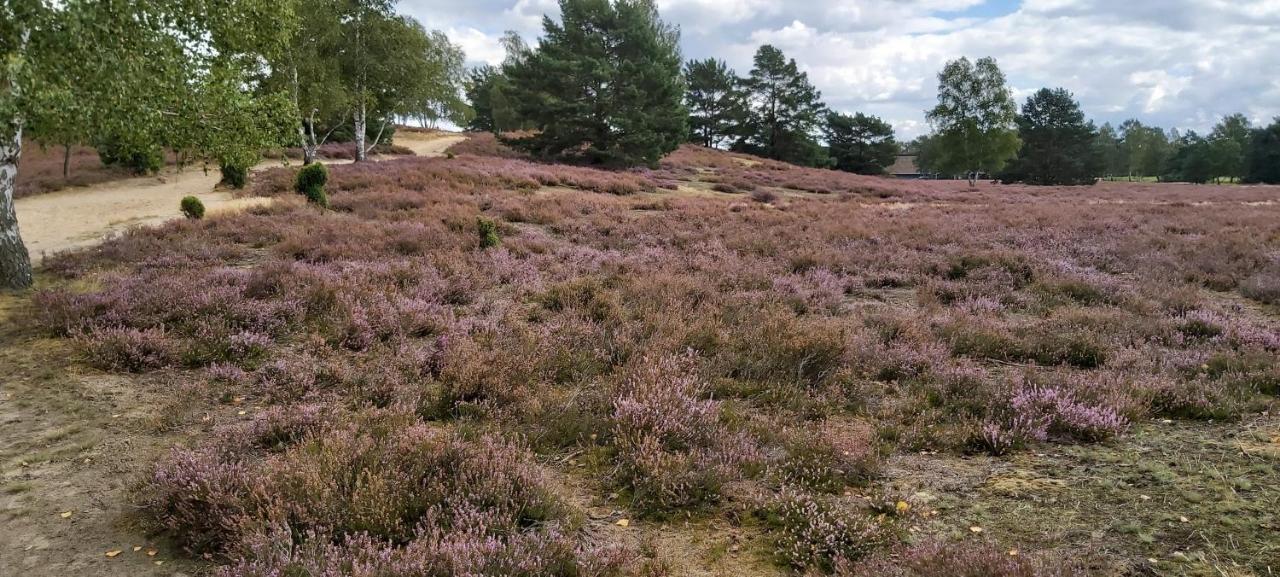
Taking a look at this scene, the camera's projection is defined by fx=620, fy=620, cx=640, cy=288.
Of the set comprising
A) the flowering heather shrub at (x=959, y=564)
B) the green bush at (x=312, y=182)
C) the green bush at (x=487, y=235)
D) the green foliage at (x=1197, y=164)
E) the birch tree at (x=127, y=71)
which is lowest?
the flowering heather shrub at (x=959, y=564)

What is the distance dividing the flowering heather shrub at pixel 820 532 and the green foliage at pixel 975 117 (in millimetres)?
54170

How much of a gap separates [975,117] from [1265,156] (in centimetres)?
4151

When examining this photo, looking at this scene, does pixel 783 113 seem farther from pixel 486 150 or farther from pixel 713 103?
pixel 486 150

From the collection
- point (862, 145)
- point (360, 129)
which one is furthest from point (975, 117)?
point (360, 129)

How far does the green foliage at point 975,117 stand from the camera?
50.4 metres

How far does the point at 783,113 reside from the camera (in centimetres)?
6669

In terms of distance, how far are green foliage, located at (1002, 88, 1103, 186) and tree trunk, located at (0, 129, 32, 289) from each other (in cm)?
7066

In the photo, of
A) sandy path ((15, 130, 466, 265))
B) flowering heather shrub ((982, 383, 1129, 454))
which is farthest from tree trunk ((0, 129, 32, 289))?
flowering heather shrub ((982, 383, 1129, 454))

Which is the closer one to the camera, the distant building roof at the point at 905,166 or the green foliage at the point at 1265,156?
the green foliage at the point at 1265,156

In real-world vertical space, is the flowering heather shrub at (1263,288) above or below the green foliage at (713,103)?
below

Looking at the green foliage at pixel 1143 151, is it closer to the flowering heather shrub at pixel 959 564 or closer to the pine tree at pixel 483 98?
the pine tree at pixel 483 98

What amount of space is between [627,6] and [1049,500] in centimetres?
3919

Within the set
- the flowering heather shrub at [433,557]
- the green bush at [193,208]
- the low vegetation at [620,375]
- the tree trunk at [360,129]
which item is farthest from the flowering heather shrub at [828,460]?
the tree trunk at [360,129]

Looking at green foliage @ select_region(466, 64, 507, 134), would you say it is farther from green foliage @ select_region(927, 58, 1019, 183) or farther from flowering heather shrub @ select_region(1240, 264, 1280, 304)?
flowering heather shrub @ select_region(1240, 264, 1280, 304)
